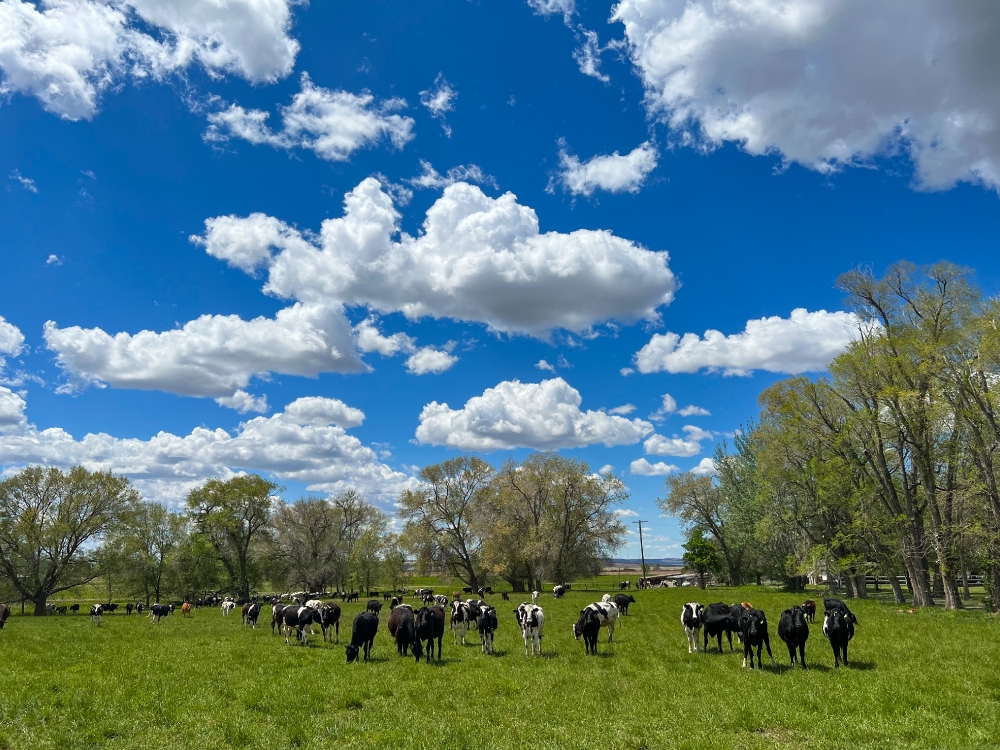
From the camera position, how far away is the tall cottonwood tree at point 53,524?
50969 millimetres

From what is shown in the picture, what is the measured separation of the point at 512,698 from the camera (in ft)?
40.5

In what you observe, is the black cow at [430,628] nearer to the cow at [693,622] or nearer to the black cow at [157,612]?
the cow at [693,622]

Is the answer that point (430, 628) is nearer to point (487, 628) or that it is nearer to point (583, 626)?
point (487, 628)

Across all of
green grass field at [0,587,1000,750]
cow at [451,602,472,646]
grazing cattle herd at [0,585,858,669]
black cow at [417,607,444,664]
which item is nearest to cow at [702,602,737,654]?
grazing cattle herd at [0,585,858,669]

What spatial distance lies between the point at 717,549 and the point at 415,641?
63127 millimetres

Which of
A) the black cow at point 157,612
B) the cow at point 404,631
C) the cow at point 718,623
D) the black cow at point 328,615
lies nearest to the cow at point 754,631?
the cow at point 718,623

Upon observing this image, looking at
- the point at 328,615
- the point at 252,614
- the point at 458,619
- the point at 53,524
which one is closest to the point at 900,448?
the point at 458,619

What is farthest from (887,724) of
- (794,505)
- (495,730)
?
(794,505)

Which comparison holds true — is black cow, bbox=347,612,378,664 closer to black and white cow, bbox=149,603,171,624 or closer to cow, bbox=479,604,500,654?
cow, bbox=479,604,500,654

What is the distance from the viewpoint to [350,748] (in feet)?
30.2

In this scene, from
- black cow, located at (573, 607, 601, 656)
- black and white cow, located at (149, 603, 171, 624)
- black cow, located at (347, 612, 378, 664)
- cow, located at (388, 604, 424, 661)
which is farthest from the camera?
black and white cow, located at (149, 603, 171, 624)

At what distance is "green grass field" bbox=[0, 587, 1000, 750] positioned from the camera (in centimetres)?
957

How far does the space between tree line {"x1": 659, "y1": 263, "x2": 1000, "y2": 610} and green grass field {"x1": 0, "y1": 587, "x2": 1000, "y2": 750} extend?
13.6 metres

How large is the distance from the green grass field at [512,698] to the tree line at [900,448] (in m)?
13.6
